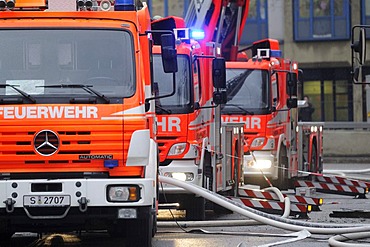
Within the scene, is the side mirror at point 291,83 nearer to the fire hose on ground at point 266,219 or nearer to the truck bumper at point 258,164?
the truck bumper at point 258,164

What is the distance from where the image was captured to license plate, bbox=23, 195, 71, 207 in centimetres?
1089

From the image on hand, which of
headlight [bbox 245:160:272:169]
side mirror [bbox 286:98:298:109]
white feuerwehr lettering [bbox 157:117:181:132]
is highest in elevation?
side mirror [bbox 286:98:298:109]

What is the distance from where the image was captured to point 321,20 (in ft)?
154

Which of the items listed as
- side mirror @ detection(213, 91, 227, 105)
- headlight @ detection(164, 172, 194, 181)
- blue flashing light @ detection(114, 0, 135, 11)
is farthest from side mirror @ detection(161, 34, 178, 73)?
side mirror @ detection(213, 91, 227, 105)

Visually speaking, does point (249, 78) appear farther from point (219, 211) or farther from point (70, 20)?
point (70, 20)

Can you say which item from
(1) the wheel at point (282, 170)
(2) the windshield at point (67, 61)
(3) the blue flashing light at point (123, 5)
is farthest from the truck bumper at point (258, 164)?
(2) the windshield at point (67, 61)

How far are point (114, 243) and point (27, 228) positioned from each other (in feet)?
6.93

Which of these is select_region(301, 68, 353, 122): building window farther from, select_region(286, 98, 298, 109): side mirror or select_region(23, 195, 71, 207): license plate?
select_region(23, 195, 71, 207): license plate

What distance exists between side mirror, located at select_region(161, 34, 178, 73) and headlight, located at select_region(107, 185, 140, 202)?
1.43 m

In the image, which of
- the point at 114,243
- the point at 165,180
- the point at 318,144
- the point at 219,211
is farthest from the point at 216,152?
the point at 318,144

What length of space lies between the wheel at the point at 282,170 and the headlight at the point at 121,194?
10.5m

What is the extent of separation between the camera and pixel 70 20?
1152 cm

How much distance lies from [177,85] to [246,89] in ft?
17.2

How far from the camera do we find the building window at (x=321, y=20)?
46719mm
